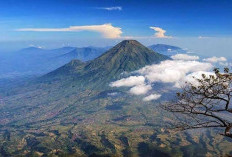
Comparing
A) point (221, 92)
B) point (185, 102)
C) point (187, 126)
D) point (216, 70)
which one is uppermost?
point (216, 70)

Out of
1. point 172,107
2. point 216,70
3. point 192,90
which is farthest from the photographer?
point 172,107

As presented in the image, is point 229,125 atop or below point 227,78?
below

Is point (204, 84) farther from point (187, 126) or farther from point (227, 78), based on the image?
point (187, 126)

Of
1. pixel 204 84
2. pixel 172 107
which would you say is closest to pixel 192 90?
pixel 204 84

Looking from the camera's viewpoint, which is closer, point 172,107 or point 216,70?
point 216,70

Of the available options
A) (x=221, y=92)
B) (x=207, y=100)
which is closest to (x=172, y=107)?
(x=207, y=100)

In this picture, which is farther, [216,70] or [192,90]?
[192,90]

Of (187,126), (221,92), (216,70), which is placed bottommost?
(187,126)

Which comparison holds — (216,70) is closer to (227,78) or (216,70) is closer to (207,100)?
(227,78)

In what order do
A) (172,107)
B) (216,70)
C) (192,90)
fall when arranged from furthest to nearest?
1. (172,107)
2. (192,90)
3. (216,70)
